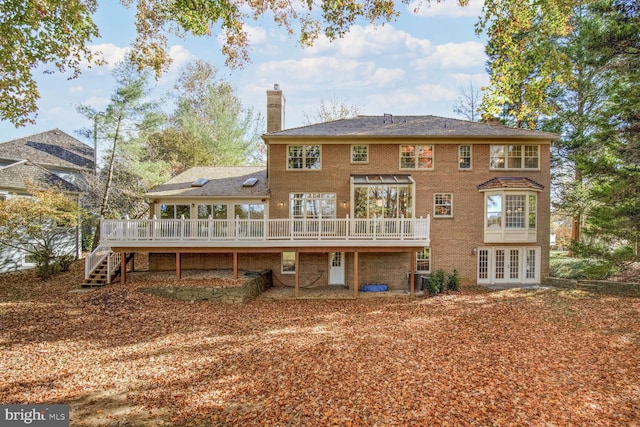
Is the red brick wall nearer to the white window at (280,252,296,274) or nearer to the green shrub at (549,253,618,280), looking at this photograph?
the white window at (280,252,296,274)

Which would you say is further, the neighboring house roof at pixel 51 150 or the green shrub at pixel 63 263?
the neighboring house roof at pixel 51 150

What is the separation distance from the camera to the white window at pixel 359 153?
51.1 ft

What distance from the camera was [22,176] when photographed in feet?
60.4

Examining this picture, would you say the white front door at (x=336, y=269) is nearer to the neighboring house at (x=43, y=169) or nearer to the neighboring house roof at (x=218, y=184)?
the neighboring house roof at (x=218, y=184)

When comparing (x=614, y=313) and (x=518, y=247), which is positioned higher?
(x=518, y=247)

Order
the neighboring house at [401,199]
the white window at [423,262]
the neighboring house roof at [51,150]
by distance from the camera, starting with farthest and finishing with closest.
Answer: the neighboring house roof at [51,150], the white window at [423,262], the neighboring house at [401,199]

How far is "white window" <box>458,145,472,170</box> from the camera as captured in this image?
50.7 feet

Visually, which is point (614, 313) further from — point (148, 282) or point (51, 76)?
point (51, 76)

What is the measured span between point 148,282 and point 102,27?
359 inches

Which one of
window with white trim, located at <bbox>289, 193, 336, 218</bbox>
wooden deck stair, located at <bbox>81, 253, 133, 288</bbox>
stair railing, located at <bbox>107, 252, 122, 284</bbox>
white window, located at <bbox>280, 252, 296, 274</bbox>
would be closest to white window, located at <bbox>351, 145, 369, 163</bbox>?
window with white trim, located at <bbox>289, 193, 336, 218</bbox>

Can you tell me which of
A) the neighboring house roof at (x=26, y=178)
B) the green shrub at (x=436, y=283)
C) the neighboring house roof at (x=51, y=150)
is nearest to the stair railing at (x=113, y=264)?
the neighboring house roof at (x=26, y=178)

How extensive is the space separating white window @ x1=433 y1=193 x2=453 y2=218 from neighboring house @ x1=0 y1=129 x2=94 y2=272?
21.3 meters

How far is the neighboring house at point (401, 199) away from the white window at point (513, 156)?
0.16 feet

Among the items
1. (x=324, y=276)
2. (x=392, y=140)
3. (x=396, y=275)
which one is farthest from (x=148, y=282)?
(x=392, y=140)
